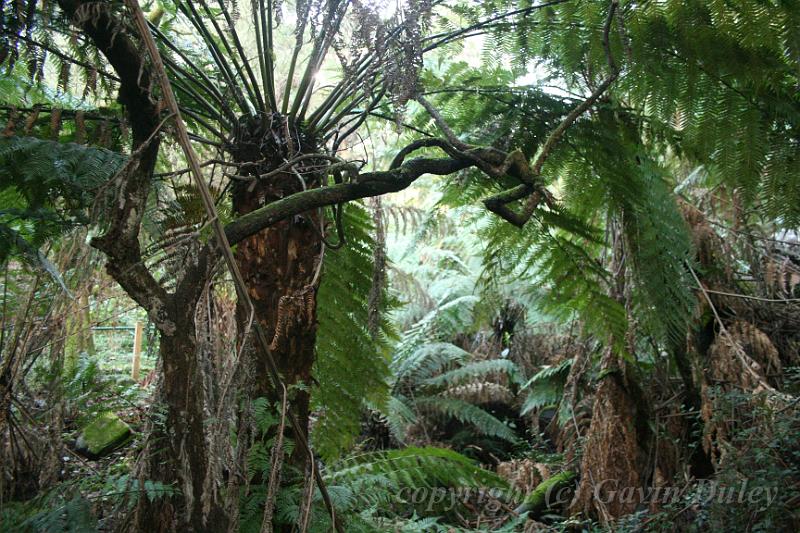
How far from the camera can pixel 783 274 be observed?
326 centimetres

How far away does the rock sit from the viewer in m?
3.45

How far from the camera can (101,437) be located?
3.49m

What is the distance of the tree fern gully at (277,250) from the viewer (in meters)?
1.75

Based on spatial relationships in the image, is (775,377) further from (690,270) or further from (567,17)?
(567,17)

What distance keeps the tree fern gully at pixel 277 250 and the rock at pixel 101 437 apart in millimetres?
2135

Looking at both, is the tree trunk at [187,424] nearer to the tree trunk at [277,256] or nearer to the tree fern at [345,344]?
the tree trunk at [277,256]

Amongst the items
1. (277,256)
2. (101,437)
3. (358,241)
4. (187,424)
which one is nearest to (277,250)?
(277,256)

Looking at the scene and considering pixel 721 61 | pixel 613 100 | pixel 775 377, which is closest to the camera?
pixel 721 61

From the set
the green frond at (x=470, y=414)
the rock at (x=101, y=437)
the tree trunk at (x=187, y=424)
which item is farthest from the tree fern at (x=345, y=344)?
the green frond at (x=470, y=414)

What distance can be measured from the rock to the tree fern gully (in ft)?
7.01

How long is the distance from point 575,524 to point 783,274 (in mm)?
1785

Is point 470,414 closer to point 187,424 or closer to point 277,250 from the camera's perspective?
point 277,250

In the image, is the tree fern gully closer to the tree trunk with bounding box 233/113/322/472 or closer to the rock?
the tree trunk with bounding box 233/113/322/472

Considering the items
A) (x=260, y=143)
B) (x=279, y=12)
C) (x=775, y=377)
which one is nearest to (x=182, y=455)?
(x=260, y=143)
